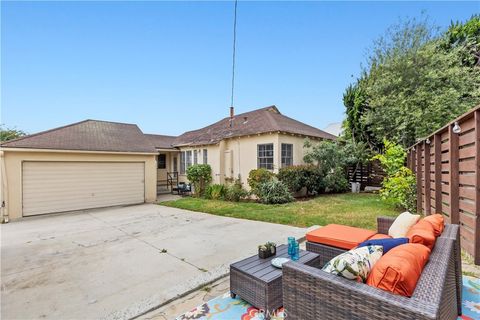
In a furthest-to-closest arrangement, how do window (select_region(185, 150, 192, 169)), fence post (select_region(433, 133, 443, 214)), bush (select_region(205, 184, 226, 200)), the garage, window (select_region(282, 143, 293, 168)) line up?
window (select_region(185, 150, 192, 169))
bush (select_region(205, 184, 226, 200))
window (select_region(282, 143, 293, 168))
the garage
fence post (select_region(433, 133, 443, 214))

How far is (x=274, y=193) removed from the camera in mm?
10188

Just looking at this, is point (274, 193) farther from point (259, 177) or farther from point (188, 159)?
point (188, 159)

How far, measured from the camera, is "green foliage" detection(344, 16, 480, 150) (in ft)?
35.4

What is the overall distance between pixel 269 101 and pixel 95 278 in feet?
49.8

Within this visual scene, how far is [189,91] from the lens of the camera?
50.3 ft

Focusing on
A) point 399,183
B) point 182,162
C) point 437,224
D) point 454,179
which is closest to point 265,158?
point 399,183

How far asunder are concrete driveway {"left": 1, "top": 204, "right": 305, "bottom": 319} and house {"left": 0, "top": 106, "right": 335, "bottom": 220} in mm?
2112

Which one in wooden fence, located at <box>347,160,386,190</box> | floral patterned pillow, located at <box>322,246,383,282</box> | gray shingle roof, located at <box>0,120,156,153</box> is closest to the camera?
floral patterned pillow, located at <box>322,246,383,282</box>

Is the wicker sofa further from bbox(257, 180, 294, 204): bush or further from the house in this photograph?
the house

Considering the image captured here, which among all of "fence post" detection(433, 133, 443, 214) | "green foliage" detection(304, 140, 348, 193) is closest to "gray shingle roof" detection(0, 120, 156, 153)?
"green foliage" detection(304, 140, 348, 193)

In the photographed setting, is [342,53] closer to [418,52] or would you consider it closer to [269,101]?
[418,52]

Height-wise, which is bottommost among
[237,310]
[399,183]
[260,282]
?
[237,310]

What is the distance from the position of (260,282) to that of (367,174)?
14.1 m

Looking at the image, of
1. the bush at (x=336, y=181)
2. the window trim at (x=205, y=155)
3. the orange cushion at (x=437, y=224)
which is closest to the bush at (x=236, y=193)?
the window trim at (x=205, y=155)
